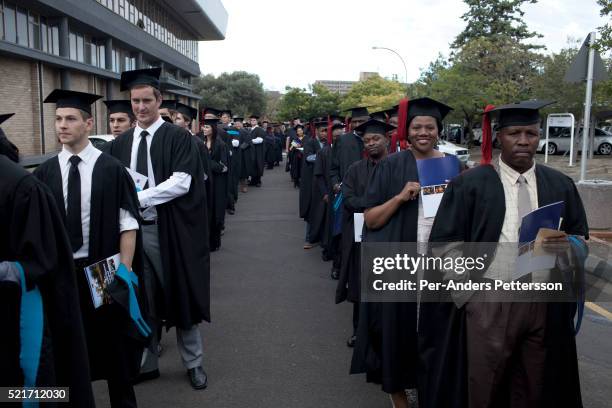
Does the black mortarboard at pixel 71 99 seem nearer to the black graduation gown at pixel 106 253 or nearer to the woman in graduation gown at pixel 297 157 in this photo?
the black graduation gown at pixel 106 253

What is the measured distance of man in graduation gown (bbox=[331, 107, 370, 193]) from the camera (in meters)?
7.24

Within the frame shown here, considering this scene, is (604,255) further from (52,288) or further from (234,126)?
(234,126)

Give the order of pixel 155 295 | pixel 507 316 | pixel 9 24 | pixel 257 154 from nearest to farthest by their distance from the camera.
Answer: pixel 507 316, pixel 155 295, pixel 257 154, pixel 9 24

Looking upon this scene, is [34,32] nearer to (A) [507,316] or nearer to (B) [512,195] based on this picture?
(B) [512,195]

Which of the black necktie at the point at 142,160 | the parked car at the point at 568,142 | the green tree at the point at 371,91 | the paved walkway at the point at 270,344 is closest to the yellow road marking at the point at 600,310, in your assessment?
the paved walkway at the point at 270,344

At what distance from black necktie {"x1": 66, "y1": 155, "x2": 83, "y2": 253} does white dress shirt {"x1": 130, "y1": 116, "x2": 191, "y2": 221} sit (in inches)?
23.1

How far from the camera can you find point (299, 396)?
433cm

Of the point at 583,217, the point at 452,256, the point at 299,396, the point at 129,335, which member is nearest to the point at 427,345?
the point at 452,256

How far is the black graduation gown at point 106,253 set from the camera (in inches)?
139

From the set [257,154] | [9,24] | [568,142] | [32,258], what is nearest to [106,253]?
[32,258]

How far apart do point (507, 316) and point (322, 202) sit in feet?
20.7

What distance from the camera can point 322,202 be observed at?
9148 millimetres

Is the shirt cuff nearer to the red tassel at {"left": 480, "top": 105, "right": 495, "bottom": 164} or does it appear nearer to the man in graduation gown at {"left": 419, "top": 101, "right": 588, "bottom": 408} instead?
the man in graduation gown at {"left": 419, "top": 101, "right": 588, "bottom": 408}

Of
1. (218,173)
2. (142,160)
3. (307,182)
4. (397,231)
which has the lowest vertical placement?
(307,182)
